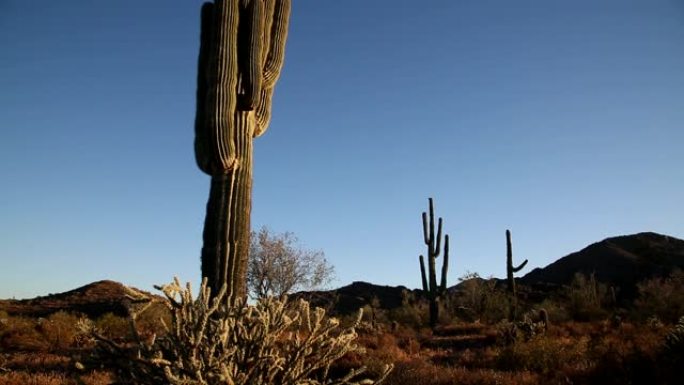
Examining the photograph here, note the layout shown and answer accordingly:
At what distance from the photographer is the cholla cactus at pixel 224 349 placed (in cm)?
382

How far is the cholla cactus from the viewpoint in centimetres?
382

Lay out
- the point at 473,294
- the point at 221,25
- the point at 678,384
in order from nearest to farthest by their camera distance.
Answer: the point at 678,384 < the point at 221,25 < the point at 473,294

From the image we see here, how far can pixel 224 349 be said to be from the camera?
3848mm

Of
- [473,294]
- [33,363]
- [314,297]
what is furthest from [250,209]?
[314,297]

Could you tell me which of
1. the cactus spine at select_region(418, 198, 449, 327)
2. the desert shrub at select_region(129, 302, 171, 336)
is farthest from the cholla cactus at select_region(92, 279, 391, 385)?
the cactus spine at select_region(418, 198, 449, 327)

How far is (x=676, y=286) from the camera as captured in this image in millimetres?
23984

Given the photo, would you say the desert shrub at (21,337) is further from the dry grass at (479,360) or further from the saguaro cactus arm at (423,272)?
the saguaro cactus arm at (423,272)

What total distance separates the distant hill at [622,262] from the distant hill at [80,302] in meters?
30.1

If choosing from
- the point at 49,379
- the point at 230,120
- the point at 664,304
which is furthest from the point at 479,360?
the point at 664,304

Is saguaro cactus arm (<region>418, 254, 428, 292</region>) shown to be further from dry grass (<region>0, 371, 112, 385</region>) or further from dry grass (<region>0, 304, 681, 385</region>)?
dry grass (<region>0, 371, 112, 385</region>)

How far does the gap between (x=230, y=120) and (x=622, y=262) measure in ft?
140

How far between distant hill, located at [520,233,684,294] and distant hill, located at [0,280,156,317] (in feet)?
98.7

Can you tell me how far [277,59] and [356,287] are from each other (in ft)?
132

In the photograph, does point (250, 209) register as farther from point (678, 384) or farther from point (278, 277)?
point (278, 277)
